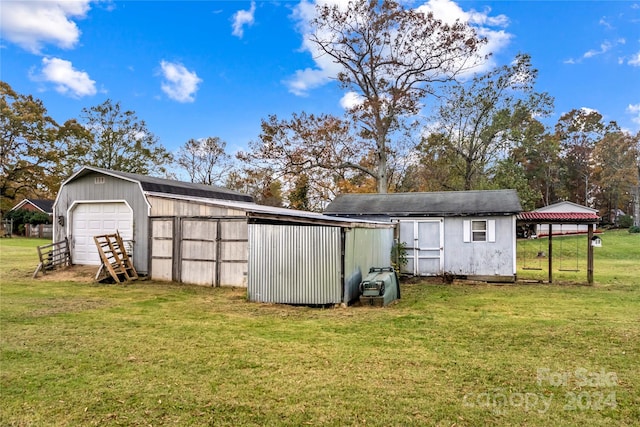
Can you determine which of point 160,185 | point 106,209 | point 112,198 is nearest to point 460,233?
point 160,185

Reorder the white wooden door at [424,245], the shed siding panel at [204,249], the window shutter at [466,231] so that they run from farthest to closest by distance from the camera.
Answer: the white wooden door at [424,245]
the window shutter at [466,231]
the shed siding panel at [204,249]

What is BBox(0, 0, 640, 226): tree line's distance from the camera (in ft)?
74.1

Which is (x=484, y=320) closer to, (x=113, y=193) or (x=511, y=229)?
(x=511, y=229)

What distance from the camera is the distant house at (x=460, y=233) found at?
41.2 feet

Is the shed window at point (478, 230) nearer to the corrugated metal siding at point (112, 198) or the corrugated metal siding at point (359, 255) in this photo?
the corrugated metal siding at point (359, 255)

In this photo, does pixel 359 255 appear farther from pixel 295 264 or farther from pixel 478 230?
pixel 478 230

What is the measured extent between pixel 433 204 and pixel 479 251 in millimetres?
2219

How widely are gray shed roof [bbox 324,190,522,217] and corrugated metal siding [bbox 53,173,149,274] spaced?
21.5ft

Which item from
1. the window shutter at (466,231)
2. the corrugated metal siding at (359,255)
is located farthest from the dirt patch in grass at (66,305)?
the window shutter at (466,231)

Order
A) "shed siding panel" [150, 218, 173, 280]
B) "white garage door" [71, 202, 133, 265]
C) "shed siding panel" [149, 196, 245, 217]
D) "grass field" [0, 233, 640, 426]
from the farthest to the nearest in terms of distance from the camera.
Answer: "white garage door" [71, 202, 133, 265]
"shed siding panel" [150, 218, 173, 280]
"shed siding panel" [149, 196, 245, 217]
"grass field" [0, 233, 640, 426]

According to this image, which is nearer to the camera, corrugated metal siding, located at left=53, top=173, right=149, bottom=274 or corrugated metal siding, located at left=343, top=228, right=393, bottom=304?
corrugated metal siding, located at left=343, top=228, right=393, bottom=304

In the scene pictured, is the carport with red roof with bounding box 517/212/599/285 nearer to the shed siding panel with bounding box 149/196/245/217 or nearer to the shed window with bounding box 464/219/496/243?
the shed window with bounding box 464/219/496/243

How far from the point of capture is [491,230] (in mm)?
12664

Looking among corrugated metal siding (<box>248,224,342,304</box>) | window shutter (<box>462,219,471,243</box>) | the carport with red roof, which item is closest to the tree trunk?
window shutter (<box>462,219,471,243</box>)
